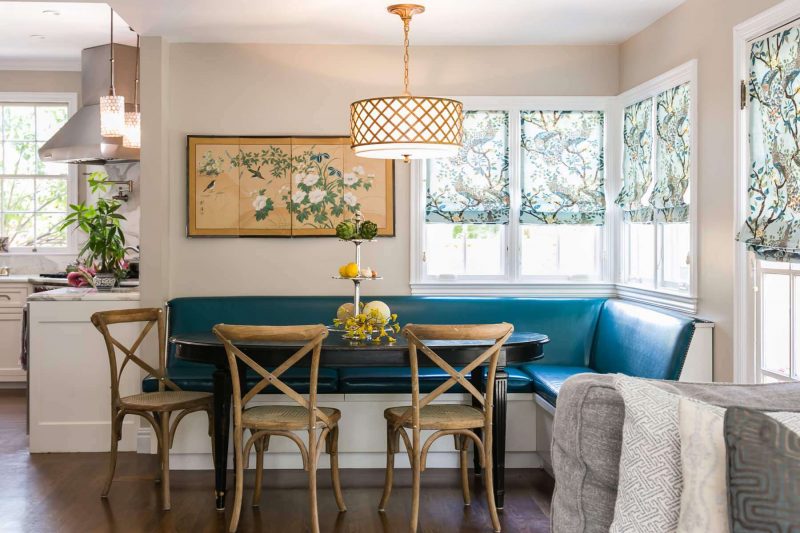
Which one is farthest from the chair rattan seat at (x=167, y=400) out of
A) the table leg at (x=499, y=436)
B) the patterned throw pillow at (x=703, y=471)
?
the patterned throw pillow at (x=703, y=471)

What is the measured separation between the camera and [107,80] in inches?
267

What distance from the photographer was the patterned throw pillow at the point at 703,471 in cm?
155

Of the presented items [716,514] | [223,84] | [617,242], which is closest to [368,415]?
[617,242]

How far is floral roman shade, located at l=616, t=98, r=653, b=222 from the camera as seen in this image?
4.88 m

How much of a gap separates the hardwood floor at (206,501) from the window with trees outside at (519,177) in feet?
5.08

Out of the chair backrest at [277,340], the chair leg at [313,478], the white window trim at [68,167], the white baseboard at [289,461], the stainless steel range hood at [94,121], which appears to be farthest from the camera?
the white window trim at [68,167]

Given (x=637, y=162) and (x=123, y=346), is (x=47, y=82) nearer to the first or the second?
(x=123, y=346)

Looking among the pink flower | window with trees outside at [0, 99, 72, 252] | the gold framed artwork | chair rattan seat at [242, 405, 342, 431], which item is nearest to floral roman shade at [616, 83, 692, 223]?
the gold framed artwork

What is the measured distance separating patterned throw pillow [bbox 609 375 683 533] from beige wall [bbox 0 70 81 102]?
6.92 meters

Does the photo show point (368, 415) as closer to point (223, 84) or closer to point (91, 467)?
point (91, 467)

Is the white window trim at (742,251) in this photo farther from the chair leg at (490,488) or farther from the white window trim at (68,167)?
the white window trim at (68,167)

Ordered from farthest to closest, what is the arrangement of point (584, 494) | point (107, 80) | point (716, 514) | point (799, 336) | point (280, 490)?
point (107, 80)
point (280, 490)
point (799, 336)
point (584, 494)
point (716, 514)

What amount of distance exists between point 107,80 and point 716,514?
6.30m

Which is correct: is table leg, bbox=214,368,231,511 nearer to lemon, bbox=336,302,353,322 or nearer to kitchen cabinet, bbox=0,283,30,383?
lemon, bbox=336,302,353,322
